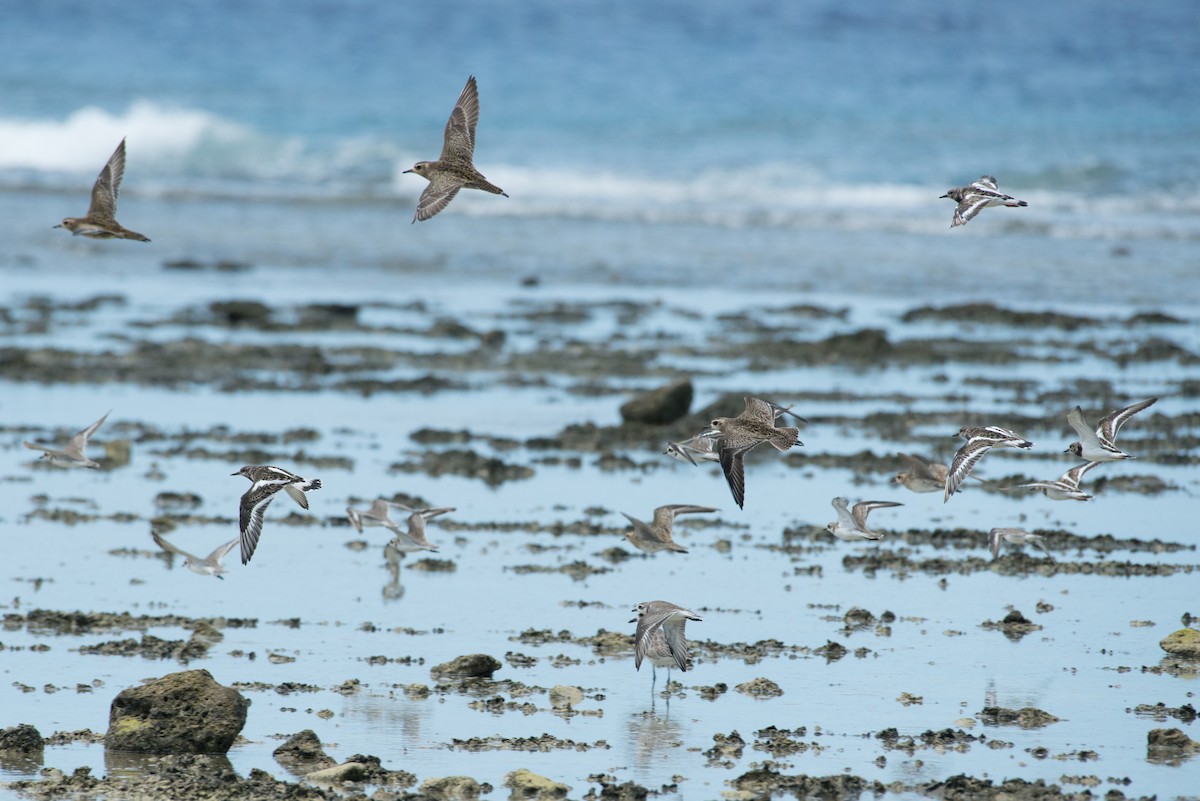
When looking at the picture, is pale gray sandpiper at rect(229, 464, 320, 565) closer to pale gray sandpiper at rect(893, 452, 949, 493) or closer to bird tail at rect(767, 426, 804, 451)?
bird tail at rect(767, 426, 804, 451)

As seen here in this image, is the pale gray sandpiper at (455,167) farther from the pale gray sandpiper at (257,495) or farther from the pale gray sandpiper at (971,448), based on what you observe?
the pale gray sandpiper at (971,448)

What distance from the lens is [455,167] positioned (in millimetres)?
10500

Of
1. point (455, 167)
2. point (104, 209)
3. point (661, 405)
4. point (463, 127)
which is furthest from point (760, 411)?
point (661, 405)

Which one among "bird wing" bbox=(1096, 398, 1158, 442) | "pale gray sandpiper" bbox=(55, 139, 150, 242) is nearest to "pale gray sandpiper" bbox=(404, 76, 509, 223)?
"pale gray sandpiper" bbox=(55, 139, 150, 242)

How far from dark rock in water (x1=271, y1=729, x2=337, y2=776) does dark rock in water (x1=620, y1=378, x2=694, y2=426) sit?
8.72m

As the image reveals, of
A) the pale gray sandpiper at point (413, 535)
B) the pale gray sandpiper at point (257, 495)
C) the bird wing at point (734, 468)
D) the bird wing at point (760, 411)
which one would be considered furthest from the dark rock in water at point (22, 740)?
the bird wing at point (760, 411)

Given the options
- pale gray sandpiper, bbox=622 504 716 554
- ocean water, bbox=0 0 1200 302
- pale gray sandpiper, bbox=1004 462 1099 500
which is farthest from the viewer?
ocean water, bbox=0 0 1200 302

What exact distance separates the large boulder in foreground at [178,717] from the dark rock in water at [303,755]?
0.30 metres

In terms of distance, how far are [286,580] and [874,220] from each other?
28.3 meters

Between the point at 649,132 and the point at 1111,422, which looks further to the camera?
the point at 649,132

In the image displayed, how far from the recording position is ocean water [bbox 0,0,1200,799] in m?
8.95

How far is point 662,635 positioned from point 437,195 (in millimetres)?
3245

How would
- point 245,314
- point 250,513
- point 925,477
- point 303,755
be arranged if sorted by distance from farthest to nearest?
1. point 245,314
2. point 925,477
3. point 250,513
4. point 303,755

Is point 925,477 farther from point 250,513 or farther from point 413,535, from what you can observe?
point 250,513
